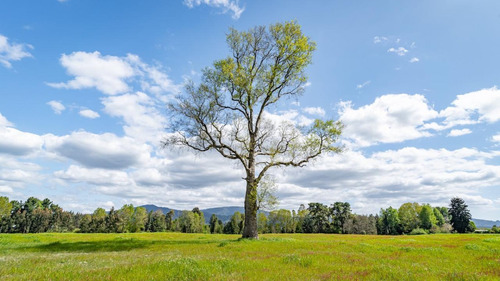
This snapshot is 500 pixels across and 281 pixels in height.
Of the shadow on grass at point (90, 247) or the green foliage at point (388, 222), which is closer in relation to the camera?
the shadow on grass at point (90, 247)

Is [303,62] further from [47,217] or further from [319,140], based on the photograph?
[47,217]

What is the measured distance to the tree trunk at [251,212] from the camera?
24.4 m

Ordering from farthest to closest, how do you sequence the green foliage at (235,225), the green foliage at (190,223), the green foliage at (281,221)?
the green foliage at (190,223) → the green foliage at (281,221) → the green foliage at (235,225)

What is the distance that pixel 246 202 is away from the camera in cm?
2506

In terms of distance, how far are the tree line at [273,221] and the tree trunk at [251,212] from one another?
62.6m

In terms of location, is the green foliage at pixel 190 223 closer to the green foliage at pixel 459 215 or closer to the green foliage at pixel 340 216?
the green foliage at pixel 340 216

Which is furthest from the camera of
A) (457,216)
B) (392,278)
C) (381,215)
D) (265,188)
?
(381,215)

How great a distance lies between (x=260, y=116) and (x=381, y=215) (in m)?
107

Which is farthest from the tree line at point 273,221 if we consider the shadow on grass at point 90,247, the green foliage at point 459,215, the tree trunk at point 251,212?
the shadow on grass at point 90,247

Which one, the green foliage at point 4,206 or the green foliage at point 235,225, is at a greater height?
the green foliage at point 4,206

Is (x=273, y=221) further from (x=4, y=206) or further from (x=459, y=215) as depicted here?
(x=4, y=206)

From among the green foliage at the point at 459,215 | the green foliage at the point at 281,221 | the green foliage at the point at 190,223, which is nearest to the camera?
the green foliage at the point at 459,215

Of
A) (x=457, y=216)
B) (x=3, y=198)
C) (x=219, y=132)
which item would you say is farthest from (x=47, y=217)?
(x=457, y=216)

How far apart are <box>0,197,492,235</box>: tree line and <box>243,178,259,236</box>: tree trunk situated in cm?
6260
